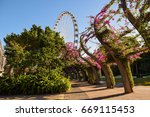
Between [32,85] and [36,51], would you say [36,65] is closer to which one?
[36,51]

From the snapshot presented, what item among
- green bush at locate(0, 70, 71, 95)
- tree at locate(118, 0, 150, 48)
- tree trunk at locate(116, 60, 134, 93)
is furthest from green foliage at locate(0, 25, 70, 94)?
tree at locate(118, 0, 150, 48)

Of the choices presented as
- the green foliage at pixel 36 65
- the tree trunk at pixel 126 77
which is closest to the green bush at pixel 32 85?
the green foliage at pixel 36 65

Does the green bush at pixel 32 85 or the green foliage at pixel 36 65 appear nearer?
the green bush at pixel 32 85

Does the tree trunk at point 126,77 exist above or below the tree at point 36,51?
below

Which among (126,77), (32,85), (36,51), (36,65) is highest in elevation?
(36,51)

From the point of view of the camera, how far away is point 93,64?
3647 centimetres

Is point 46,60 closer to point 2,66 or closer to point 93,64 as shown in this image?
point 93,64

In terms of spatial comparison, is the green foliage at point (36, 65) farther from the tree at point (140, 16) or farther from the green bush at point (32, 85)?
the tree at point (140, 16)

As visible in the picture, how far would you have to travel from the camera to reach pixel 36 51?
3278cm

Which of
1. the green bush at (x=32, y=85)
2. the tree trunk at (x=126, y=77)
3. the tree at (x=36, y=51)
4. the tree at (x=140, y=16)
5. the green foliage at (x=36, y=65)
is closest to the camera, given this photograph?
the tree at (x=140, y=16)

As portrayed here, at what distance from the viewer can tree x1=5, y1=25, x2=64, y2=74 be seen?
31528 mm

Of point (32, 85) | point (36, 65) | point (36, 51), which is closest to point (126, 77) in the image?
point (32, 85)

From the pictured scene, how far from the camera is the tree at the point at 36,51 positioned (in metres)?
31.5

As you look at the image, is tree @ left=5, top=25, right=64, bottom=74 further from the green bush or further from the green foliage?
the green bush
